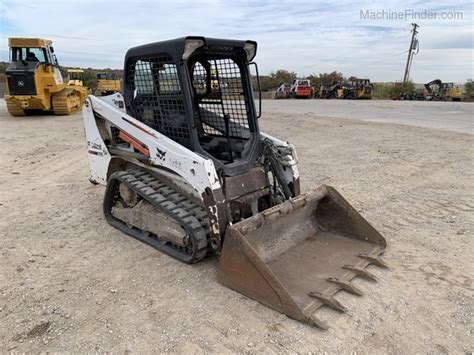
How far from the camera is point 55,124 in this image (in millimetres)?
13367

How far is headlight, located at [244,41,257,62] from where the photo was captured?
4061 mm

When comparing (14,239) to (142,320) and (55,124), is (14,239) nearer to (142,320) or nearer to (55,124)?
(142,320)

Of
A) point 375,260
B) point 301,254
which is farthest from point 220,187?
point 375,260

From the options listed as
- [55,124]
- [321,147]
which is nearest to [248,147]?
[321,147]

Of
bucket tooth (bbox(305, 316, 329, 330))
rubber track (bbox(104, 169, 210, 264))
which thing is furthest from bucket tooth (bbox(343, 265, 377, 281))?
rubber track (bbox(104, 169, 210, 264))

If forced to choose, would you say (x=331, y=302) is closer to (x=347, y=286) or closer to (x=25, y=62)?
(x=347, y=286)

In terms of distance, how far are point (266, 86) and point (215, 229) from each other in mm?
47247

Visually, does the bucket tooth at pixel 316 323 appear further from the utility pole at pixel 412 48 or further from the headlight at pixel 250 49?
the utility pole at pixel 412 48

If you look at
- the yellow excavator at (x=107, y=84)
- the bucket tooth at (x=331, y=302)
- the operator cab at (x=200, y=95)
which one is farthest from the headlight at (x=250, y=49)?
the yellow excavator at (x=107, y=84)

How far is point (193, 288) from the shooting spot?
3.34 m

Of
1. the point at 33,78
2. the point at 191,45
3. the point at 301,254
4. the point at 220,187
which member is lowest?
the point at 301,254

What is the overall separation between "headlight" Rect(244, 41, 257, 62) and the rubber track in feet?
5.16

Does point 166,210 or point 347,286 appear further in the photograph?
point 166,210

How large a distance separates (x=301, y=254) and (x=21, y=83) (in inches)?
554
